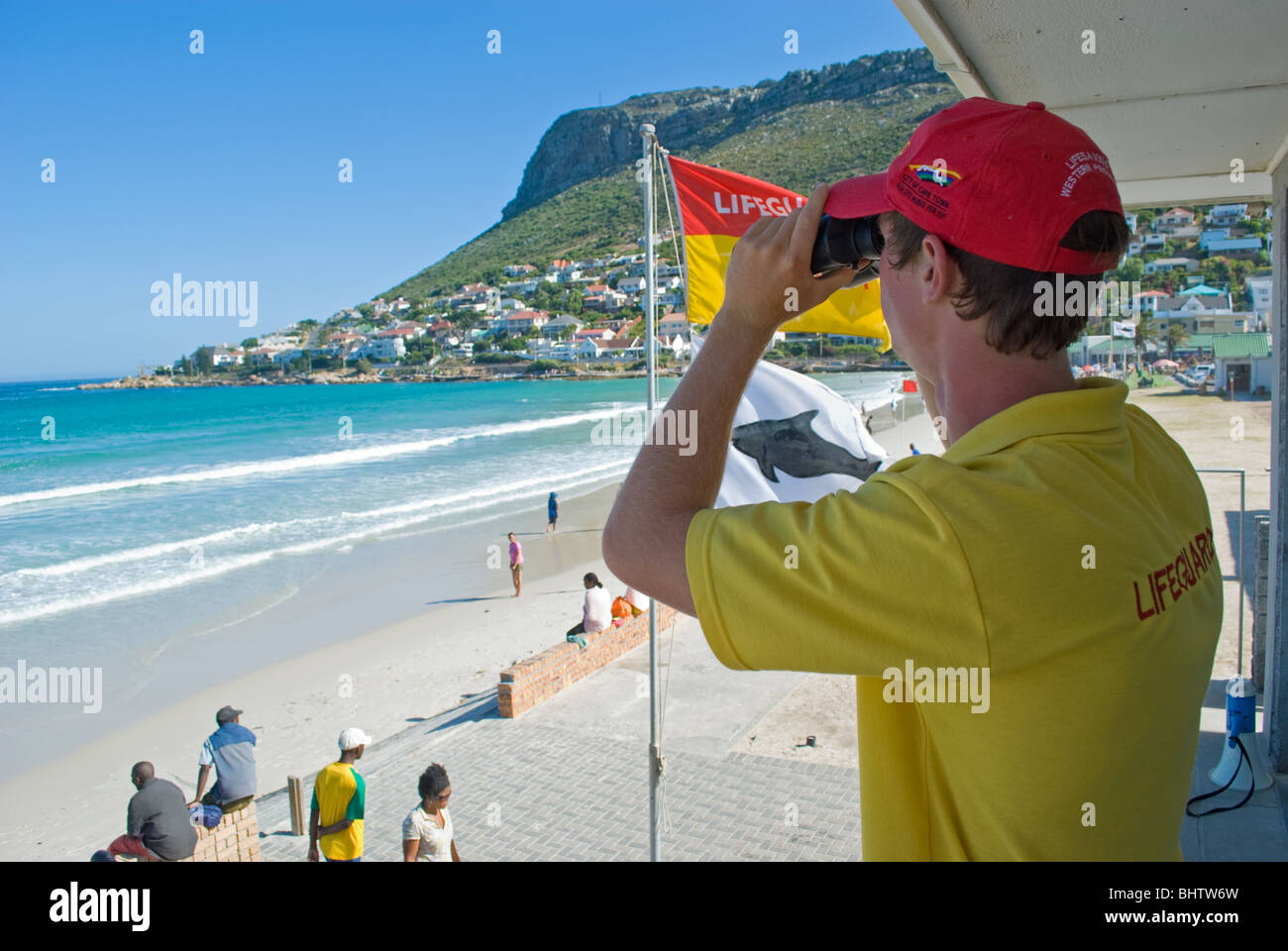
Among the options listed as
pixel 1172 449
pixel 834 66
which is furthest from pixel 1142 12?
pixel 834 66

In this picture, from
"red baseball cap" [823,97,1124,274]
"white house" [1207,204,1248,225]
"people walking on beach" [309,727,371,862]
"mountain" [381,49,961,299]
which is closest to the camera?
"red baseball cap" [823,97,1124,274]

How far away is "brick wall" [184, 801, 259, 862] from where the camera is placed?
6.93 metres

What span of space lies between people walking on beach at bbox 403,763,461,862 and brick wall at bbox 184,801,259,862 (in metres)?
1.48

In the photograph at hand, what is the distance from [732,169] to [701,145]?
7952cm

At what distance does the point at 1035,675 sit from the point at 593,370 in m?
134

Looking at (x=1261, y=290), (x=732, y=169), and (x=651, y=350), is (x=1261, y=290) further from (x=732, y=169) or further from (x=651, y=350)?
(x=651, y=350)

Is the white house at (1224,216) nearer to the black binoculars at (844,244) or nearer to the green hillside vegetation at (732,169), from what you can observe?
the green hillside vegetation at (732,169)

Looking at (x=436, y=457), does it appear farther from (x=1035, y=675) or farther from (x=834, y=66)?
(x=834, y=66)

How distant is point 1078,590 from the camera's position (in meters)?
0.79

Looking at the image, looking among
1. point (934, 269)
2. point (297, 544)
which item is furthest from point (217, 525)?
point (934, 269)

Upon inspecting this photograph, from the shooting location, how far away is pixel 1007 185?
2.89 ft

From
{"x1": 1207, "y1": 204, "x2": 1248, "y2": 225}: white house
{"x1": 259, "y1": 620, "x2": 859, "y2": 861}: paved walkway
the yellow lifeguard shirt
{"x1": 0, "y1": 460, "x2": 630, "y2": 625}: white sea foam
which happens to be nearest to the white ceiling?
the yellow lifeguard shirt

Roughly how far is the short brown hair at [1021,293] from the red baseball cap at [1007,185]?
0.03 feet

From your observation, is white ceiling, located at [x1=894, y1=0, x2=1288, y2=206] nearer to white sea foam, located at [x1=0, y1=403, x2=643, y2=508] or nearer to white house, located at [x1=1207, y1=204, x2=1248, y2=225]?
white sea foam, located at [x1=0, y1=403, x2=643, y2=508]
